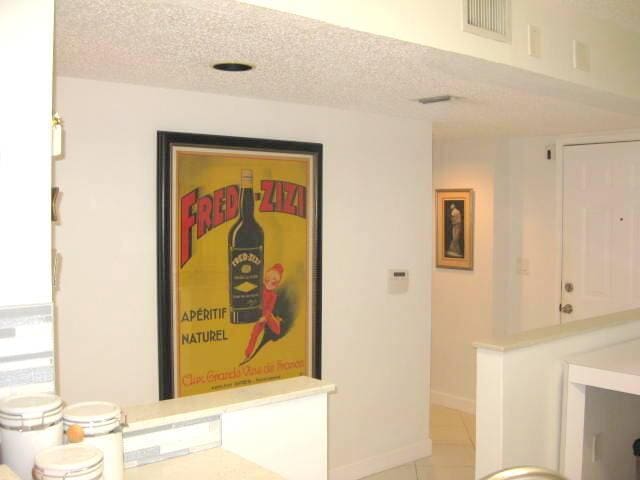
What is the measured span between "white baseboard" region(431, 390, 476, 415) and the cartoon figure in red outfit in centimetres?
238

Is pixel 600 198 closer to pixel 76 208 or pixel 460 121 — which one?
pixel 460 121

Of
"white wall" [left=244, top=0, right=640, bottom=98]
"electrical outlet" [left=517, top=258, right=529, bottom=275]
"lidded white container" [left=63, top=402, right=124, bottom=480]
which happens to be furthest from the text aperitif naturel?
"electrical outlet" [left=517, top=258, right=529, bottom=275]

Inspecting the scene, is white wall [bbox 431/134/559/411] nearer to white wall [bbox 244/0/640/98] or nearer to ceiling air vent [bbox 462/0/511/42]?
white wall [bbox 244/0/640/98]

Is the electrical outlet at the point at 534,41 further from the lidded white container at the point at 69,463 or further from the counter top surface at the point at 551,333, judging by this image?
the lidded white container at the point at 69,463

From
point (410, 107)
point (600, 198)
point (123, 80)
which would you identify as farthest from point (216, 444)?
point (600, 198)

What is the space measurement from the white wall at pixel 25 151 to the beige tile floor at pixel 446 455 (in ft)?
9.66

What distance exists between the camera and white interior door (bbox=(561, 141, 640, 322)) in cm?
483

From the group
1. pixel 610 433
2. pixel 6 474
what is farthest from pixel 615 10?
pixel 6 474

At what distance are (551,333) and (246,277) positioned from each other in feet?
4.89

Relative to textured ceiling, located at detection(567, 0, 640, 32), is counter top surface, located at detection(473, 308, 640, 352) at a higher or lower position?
lower

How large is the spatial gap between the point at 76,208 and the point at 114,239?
0.72ft

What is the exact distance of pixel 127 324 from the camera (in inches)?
127

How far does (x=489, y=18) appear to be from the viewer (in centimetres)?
273

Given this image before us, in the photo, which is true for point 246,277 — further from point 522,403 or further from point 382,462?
point 382,462
